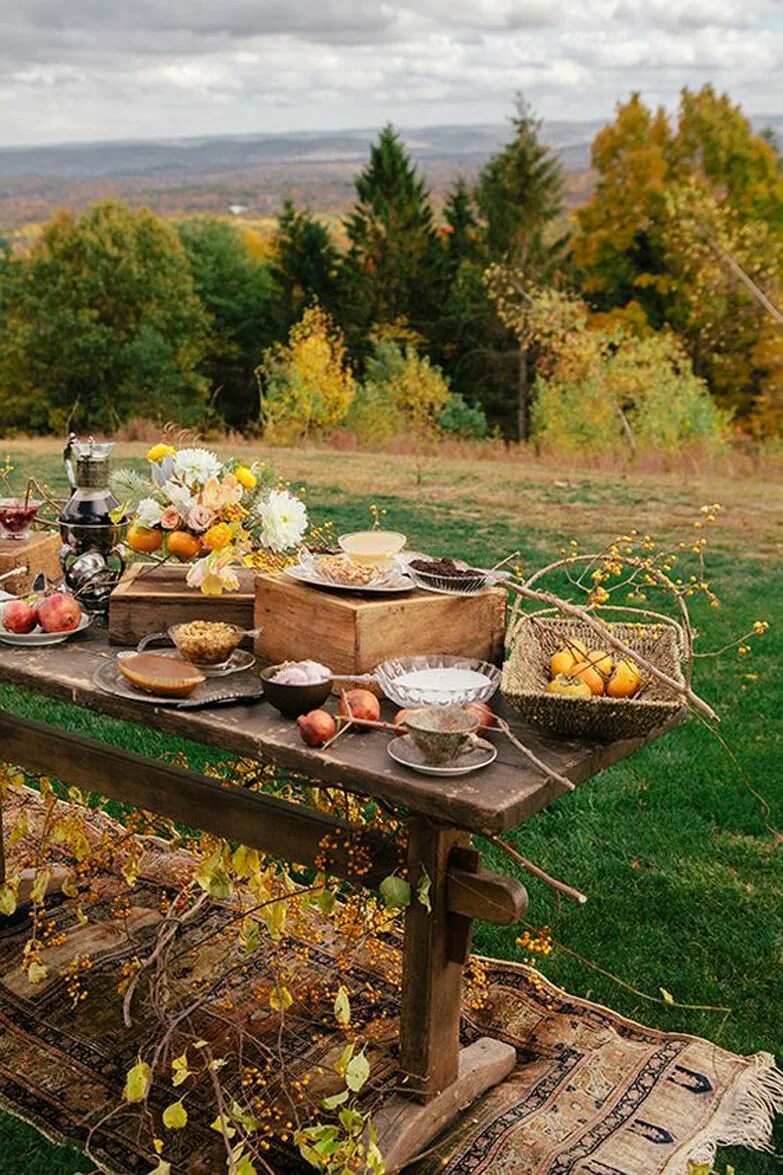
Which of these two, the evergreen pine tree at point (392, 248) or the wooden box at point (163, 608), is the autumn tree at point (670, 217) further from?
the wooden box at point (163, 608)

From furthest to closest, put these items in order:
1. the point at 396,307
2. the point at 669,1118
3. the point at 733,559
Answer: the point at 396,307
the point at 733,559
the point at 669,1118

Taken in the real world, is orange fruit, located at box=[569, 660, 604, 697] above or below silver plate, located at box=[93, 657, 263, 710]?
above

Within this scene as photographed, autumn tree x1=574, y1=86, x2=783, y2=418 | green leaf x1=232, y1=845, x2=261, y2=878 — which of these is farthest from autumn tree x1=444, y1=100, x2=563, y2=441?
green leaf x1=232, y1=845, x2=261, y2=878

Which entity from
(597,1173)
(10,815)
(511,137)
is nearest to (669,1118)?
(597,1173)

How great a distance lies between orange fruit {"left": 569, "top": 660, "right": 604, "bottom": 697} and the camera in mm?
2379

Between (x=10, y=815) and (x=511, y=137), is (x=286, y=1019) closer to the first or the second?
(x=10, y=815)

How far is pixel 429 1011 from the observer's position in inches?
100

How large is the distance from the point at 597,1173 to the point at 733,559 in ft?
20.6

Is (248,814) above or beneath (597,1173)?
above

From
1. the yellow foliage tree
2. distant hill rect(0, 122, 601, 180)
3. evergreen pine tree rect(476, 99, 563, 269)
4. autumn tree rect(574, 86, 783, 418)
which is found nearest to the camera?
the yellow foliage tree

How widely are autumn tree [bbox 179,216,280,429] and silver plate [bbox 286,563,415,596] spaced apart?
32684 mm

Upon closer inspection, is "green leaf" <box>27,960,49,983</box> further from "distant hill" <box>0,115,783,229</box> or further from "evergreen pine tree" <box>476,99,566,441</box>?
"distant hill" <box>0,115,783,229</box>

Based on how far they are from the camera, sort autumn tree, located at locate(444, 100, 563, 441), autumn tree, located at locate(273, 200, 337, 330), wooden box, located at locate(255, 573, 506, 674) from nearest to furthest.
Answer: wooden box, located at locate(255, 573, 506, 674), autumn tree, located at locate(444, 100, 563, 441), autumn tree, located at locate(273, 200, 337, 330)

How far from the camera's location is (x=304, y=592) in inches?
101
